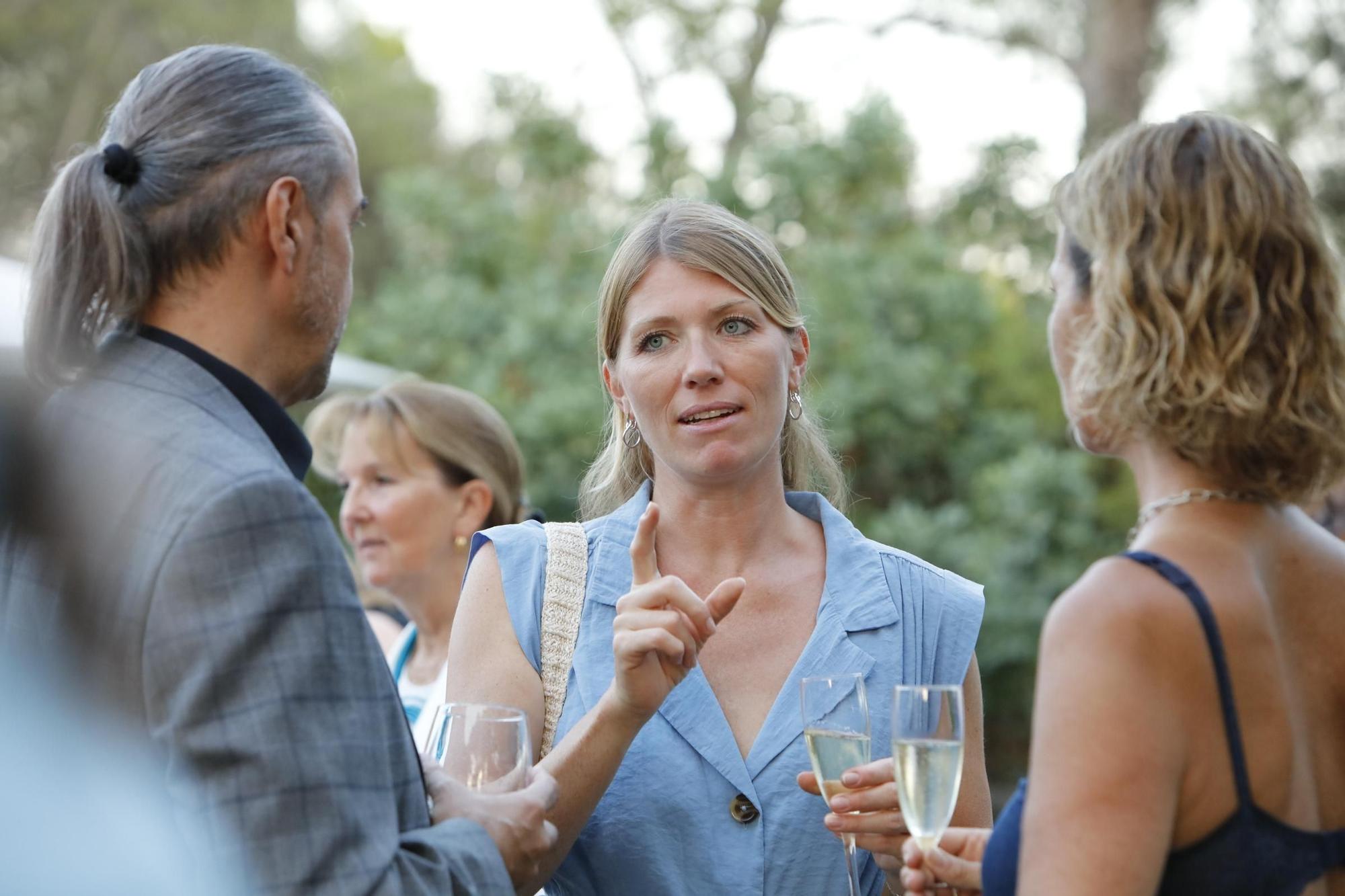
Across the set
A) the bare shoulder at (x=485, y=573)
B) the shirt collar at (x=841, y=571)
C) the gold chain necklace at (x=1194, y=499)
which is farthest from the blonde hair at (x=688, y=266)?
the gold chain necklace at (x=1194, y=499)

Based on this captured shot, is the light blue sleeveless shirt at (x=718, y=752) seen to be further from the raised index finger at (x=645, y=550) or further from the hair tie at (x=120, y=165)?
the hair tie at (x=120, y=165)

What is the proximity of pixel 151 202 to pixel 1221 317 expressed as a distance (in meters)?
1.45

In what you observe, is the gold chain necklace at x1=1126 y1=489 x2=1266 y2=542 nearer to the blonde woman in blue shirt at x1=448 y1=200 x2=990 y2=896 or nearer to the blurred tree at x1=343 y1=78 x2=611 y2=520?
the blonde woman in blue shirt at x1=448 y1=200 x2=990 y2=896

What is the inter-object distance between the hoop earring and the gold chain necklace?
1515mm

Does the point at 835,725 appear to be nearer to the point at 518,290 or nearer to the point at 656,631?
the point at 656,631

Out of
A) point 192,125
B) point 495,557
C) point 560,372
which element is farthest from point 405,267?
point 192,125

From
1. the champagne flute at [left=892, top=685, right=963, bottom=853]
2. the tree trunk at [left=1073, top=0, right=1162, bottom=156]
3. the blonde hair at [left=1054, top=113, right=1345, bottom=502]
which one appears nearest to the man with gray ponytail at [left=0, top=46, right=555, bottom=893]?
the champagne flute at [left=892, top=685, right=963, bottom=853]

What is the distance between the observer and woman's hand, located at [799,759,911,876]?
2.19 meters

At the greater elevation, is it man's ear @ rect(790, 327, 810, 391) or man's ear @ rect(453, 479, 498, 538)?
man's ear @ rect(790, 327, 810, 391)

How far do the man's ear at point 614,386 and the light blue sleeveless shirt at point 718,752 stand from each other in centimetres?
42

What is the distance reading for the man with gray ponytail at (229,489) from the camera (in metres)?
1.65

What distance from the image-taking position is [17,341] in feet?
15.1

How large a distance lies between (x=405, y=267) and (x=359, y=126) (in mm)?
11811

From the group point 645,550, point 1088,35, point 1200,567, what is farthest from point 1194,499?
point 1088,35
